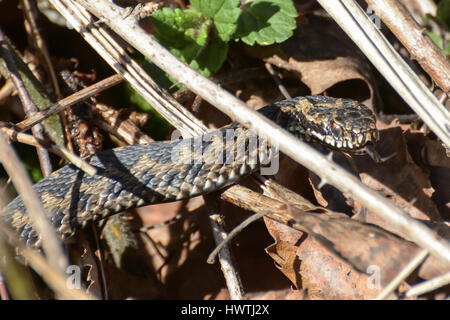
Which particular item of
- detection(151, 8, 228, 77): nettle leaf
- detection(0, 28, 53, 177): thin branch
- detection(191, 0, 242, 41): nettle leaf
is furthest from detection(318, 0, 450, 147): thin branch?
detection(0, 28, 53, 177): thin branch

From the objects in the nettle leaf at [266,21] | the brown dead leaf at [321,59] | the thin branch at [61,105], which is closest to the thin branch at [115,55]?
the thin branch at [61,105]

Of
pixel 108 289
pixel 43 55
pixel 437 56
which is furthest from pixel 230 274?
pixel 43 55

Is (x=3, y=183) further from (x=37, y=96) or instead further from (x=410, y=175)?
(x=410, y=175)

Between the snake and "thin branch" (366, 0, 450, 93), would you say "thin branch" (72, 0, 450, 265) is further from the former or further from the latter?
"thin branch" (366, 0, 450, 93)

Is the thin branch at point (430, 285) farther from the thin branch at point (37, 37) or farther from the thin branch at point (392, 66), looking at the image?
the thin branch at point (37, 37)

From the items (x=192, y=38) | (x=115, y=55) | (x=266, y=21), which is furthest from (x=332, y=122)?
(x=115, y=55)

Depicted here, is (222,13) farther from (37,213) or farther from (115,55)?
(37,213)
